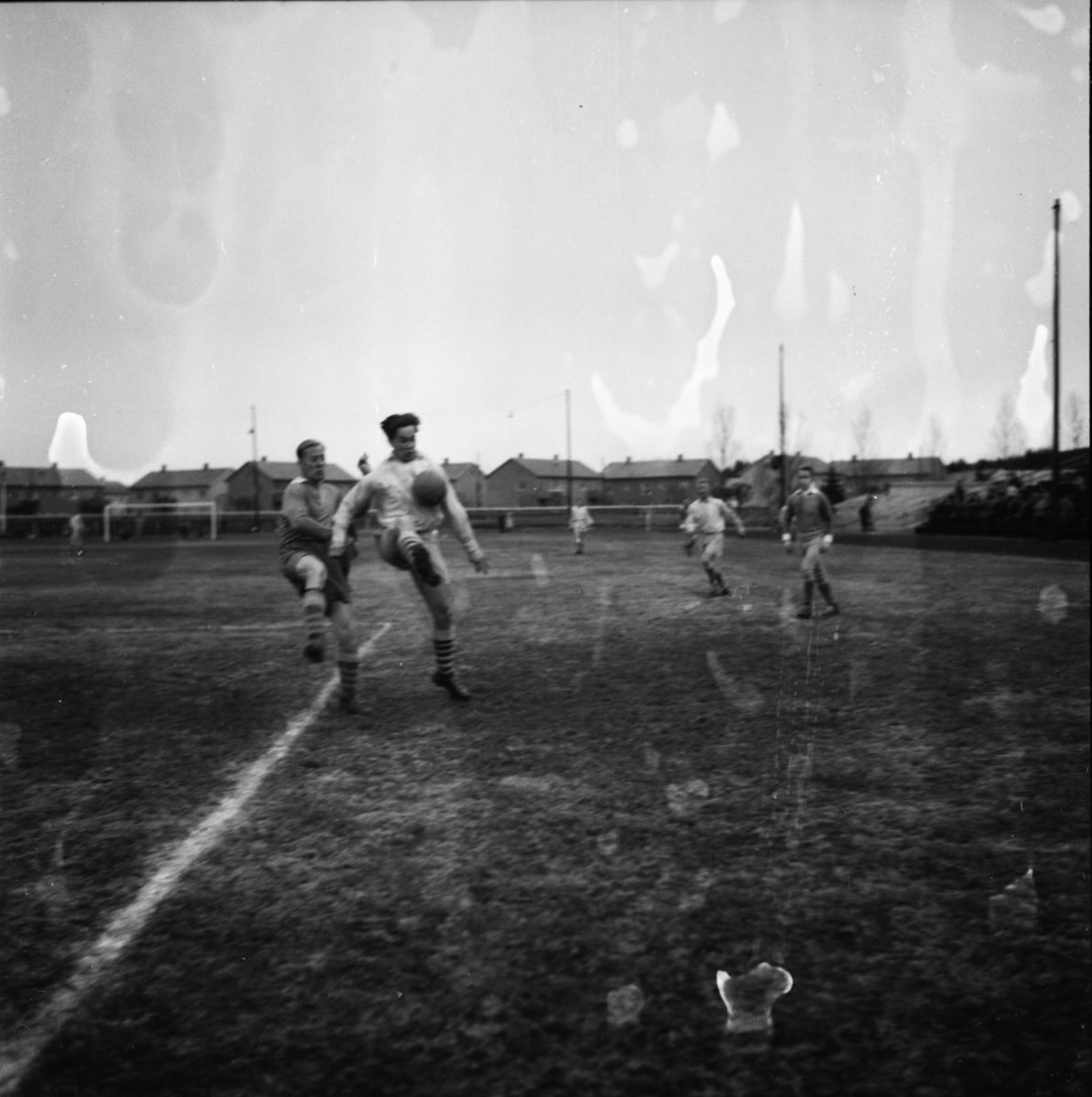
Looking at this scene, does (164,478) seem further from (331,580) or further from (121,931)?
(331,580)

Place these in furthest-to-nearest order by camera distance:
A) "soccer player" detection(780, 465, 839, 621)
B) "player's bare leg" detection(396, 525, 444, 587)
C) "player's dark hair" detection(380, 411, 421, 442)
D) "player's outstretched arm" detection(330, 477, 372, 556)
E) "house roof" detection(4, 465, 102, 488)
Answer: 1. "soccer player" detection(780, 465, 839, 621)
2. "player's outstretched arm" detection(330, 477, 372, 556)
3. "player's bare leg" detection(396, 525, 444, 587)
4. "player's dark hair" detection(380, 411, 421, 442)
5. "house roof" detection(4, 465, 102, 488)

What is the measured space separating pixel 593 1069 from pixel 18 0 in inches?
84.9

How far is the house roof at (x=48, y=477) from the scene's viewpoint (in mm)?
1159

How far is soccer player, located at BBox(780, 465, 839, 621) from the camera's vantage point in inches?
453

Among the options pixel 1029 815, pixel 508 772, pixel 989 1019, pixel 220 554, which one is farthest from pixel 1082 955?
pixel 220 554

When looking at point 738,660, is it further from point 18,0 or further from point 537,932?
point 18,0

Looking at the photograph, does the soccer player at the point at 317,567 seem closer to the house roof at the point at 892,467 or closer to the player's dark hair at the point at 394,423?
the player's dark hair at the point at 394,423

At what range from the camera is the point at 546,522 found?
198 ft

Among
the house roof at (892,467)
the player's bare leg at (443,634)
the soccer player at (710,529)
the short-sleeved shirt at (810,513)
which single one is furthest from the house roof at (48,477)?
the house roof at (892,467)

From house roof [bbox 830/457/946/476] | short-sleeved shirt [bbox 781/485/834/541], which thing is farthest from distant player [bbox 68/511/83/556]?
house roof [bbox 830/457/946/476]

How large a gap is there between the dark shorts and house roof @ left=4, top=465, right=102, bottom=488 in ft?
17.4

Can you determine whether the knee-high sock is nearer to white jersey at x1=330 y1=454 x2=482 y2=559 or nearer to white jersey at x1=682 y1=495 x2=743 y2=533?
white jersey at x1=330 y1=454 x2=482 y2=559

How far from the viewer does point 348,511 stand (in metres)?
6.16

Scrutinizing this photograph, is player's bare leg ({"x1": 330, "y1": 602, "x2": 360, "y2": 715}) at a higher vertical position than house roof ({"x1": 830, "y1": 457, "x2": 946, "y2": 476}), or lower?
lower
